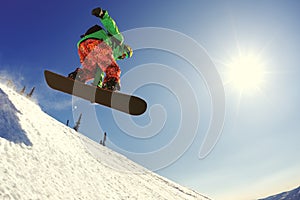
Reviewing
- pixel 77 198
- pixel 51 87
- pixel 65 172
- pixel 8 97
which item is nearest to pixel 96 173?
pixel 65 172

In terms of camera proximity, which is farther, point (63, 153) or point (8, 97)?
point (8, 97)

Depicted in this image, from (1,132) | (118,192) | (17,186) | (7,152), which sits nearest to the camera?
(17,186)

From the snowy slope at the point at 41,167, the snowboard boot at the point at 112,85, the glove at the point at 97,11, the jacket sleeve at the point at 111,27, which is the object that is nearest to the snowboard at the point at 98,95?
the snowboard boot at the point at 112,85

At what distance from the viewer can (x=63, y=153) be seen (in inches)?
241

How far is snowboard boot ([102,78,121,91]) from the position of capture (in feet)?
19.5

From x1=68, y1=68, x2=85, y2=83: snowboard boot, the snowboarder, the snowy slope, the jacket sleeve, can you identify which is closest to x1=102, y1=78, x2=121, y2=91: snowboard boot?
the snowboarder

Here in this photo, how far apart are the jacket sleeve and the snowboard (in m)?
1.39

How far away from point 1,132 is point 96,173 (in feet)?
8.64

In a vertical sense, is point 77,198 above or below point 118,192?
below

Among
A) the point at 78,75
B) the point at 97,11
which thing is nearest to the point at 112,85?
the point at 78,75

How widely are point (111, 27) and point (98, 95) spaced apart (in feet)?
5.56

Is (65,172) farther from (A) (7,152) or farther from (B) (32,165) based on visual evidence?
(A) (7,152)

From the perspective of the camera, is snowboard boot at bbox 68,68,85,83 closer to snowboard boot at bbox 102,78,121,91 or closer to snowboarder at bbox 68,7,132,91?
snowboarder at bbox 68,7,132,91

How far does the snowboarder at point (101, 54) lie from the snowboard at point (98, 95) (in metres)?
0.17
